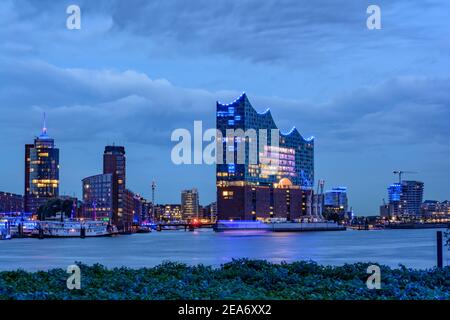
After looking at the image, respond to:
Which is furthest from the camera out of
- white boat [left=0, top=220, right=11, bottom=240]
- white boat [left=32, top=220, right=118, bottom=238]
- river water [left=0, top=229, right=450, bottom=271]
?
white boat [left=32, top=220, right=118, bottom=238]

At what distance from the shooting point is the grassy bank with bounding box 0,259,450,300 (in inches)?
535

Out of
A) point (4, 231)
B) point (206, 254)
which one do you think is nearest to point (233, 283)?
point (206, 254)

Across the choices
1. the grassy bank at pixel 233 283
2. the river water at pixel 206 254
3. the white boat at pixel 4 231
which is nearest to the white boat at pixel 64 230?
the white boat at pixel 4 231

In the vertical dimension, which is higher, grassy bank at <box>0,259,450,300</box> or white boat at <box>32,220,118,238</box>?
grassy bank at <box>0,259,450,300</box>

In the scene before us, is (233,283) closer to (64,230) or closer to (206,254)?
(206,254)

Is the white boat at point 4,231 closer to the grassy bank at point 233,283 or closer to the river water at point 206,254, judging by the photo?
Result: the river water at point 206,254

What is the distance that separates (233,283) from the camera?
51.2 ft

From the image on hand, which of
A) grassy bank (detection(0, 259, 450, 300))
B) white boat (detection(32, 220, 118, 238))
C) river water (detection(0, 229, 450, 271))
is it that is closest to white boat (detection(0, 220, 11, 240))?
white boat (detection(32, 220, 118, 238))

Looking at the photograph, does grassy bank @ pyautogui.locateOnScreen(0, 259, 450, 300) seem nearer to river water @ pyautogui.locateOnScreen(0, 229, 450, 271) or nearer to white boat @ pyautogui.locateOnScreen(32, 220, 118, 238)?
river water @ pyautogui.locateOnScreen(0, 229, 450, 271)
